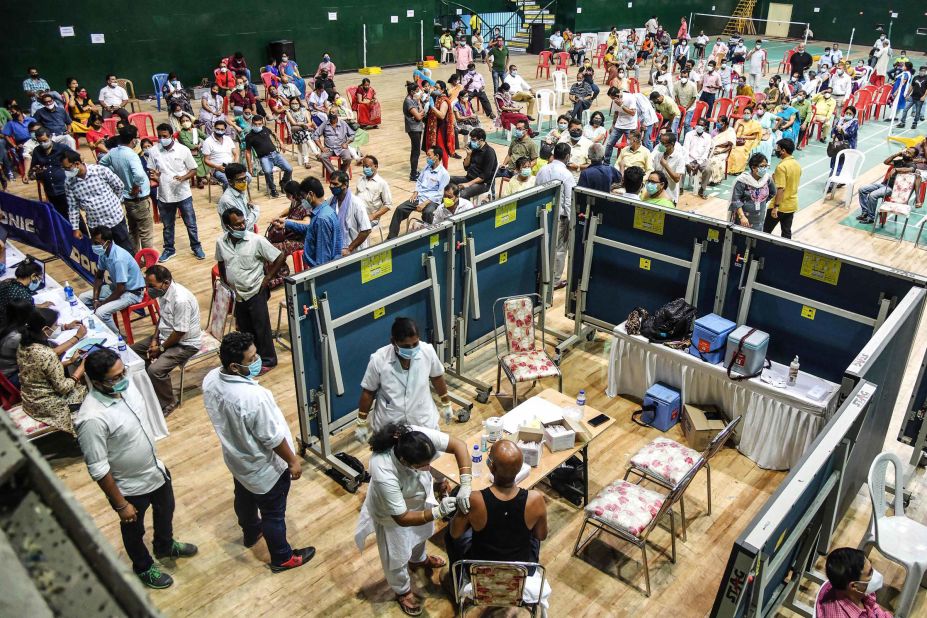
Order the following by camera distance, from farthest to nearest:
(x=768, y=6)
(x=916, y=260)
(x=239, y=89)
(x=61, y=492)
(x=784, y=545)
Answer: (x=768, y=6) → (x=239, y=89) → (x=916, y=260) → (x=784, y=545) → (x=61, y=492)

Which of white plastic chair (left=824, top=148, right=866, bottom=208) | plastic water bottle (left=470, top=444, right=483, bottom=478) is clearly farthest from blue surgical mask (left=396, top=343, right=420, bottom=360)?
white plastic chair (left=824, top=148, right=866, bottom=208)

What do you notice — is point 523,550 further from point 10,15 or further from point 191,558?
point 10,15

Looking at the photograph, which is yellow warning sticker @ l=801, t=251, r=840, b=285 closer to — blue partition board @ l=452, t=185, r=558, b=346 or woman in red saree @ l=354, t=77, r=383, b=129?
blue partition board @ l=452, t=185, r=558, b=346

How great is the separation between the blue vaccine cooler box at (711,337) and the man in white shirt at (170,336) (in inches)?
177

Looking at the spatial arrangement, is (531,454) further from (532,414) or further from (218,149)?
(218,149)

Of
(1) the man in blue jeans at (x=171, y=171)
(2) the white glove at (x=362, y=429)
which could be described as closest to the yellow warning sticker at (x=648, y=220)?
(2) the white glove at (x=362, y=429)

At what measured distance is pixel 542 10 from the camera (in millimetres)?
30500

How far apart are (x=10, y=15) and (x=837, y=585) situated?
21618mm

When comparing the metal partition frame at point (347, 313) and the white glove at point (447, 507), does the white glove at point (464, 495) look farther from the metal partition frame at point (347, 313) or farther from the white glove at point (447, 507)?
the metal partition frame at point (347, 313)

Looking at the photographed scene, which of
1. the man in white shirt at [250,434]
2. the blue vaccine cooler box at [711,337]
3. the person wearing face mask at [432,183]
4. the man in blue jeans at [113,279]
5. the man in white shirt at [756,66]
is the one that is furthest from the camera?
the man in white shirt at [756,66]

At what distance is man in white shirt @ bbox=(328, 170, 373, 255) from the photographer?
727cm

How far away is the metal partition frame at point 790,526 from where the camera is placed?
3018 millimetres

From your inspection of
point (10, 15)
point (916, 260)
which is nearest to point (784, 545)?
point (916, 260)

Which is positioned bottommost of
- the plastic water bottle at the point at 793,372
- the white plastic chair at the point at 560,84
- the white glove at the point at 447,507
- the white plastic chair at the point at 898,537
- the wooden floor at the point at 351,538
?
the wooden floor at the point at 351,538
